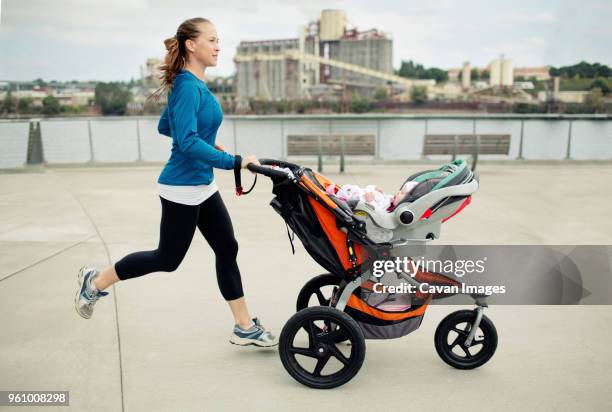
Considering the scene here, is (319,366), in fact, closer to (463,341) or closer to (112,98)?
(463,341)

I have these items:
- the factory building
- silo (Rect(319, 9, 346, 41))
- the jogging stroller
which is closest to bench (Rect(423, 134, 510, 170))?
the jogging stroller

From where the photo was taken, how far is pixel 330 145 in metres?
10.4

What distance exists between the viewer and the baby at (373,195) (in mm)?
2750

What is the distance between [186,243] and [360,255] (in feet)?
3.09

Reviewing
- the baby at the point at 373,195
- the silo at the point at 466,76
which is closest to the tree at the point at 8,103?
the baby at the point at 373,195

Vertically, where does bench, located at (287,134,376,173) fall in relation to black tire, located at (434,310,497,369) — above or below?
above


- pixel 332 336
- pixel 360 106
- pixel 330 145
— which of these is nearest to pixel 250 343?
pixel 332 336

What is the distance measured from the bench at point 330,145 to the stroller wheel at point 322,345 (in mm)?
7522

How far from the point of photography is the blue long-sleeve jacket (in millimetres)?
2764

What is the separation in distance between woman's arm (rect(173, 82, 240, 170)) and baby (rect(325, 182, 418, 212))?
22.4 inches

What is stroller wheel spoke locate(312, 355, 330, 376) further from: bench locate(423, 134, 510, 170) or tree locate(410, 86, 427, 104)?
tree locate(410, 86, 427, 104)

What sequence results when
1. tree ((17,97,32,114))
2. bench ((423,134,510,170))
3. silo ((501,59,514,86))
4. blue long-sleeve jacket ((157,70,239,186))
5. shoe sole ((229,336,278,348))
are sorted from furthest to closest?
silo ((501,59,514,86)) → tree ((17,97,32,114)) → bench ((423,134,510,170)) → shoe sole ((229,336,278,348)) → blue long-sleeve jacket ((157,70,239,186))

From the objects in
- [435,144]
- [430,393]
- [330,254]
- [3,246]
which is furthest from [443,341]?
[435,144]

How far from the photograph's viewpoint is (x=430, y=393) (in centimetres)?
278
